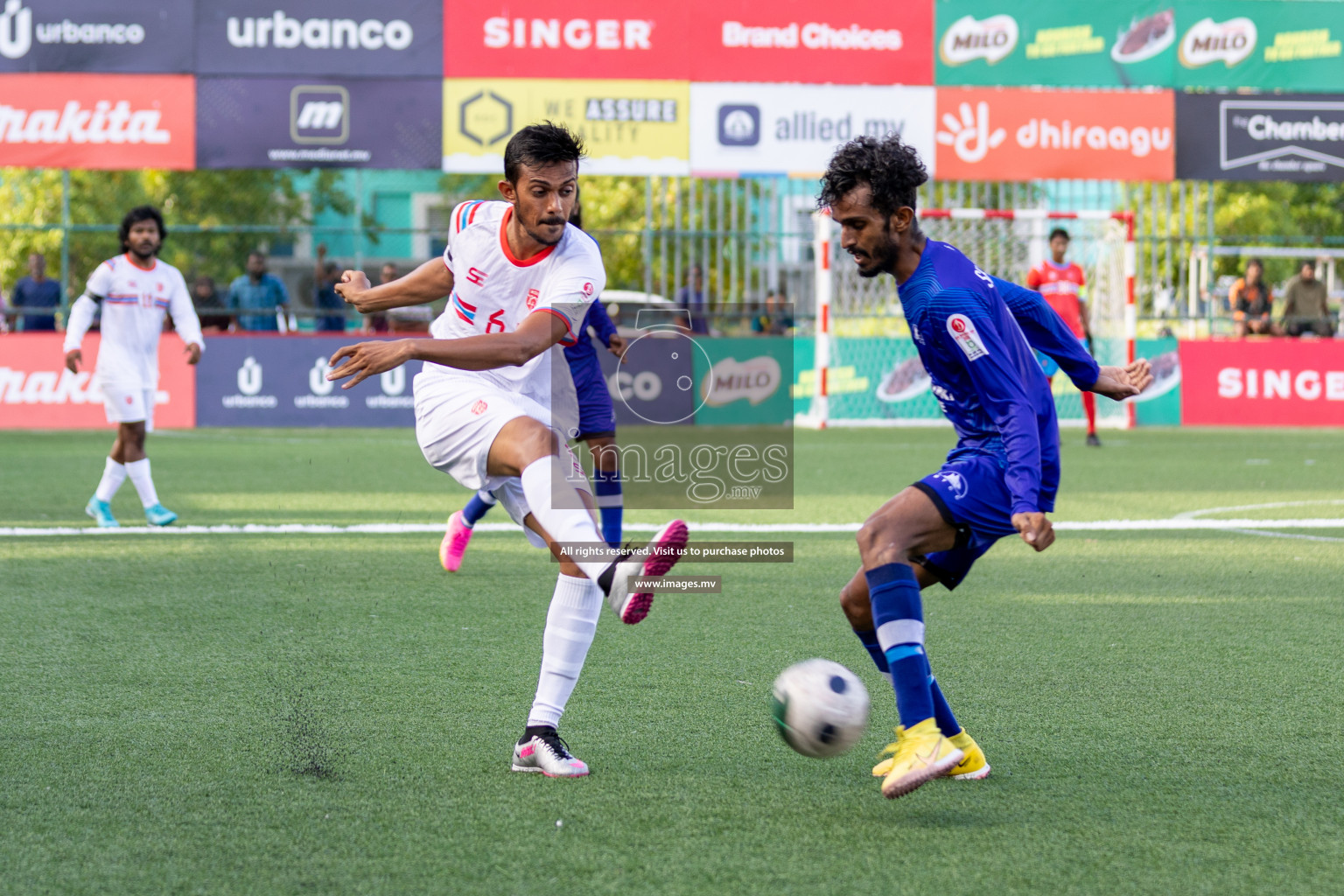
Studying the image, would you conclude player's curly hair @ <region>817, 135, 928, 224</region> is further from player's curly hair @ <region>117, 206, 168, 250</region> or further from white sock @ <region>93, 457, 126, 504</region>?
white sock @ <region>93, 457, 126, 504</region>

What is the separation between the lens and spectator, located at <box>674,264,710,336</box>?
60.8 feet

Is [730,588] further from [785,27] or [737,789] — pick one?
[785,27]

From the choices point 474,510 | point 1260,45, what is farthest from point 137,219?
point 1260,45

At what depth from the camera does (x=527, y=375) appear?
4.45m

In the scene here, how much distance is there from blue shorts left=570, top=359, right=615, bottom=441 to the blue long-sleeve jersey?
13.6 ft

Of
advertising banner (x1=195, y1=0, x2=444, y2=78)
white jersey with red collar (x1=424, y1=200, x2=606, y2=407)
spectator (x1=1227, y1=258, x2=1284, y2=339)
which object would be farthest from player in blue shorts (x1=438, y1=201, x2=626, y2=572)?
spectator (x1=1227, y1=258, x2=1284, y2=339)

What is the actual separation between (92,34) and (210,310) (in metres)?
3.61

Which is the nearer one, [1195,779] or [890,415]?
[1195,779]

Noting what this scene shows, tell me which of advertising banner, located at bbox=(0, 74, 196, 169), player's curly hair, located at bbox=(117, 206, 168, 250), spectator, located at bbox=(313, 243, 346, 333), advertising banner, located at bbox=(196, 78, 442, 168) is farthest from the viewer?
spectator, located at bbox=(313, 243, 346, 333)

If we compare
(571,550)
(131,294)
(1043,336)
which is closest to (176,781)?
(571,550)

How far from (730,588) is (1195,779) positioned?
349 centimetres

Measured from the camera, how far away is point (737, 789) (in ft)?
12.6

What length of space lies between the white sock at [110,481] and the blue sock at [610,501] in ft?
11.2

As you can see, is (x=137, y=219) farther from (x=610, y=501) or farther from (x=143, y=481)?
(x=610, y=501)
